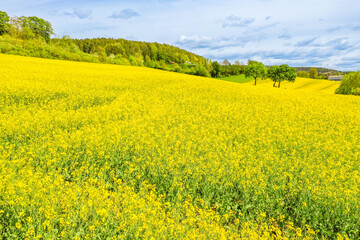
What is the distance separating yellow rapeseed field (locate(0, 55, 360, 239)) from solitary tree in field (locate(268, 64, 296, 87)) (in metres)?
57.2

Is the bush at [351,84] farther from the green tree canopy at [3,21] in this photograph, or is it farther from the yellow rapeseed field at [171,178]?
the green tree canopy at [3,21]

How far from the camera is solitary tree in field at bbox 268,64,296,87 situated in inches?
2544

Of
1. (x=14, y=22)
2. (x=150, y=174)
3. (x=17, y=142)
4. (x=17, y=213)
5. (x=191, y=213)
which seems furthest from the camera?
(x=14, y=22)

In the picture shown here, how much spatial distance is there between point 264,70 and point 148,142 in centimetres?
6863

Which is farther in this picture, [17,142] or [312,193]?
[17,142]

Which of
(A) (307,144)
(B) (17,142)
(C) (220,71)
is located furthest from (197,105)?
(C) (220,71)

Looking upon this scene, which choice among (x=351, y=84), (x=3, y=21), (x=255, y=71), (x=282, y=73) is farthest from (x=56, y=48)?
(x=351, y=84)

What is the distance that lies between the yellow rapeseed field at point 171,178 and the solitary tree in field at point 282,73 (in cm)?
5721

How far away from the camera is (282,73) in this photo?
65125 millimetres

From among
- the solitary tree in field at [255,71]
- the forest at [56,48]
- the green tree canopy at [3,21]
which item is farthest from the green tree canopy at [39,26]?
the solitary tree in field at [255,71]

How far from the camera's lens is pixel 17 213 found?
14.5ft

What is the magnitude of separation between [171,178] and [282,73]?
6927cm

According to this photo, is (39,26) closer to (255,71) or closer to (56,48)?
(56,48)

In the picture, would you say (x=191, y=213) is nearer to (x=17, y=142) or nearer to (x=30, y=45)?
(x=17, y=142)
